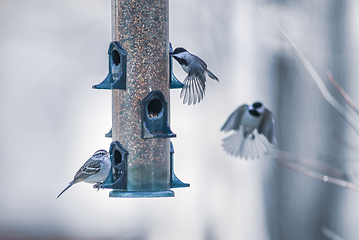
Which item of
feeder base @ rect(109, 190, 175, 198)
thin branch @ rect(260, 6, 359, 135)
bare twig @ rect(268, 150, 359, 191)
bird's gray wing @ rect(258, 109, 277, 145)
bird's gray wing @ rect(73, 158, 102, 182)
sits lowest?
feeder base @ rect(109, 190, 175, 198)

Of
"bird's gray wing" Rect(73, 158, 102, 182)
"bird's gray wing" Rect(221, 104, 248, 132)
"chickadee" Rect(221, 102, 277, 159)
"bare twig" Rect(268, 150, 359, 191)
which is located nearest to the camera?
"bare twig" Rect(268, 150, 359, 191)

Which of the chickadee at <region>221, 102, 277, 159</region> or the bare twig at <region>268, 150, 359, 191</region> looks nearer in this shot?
the bare twig at <region>268, 150, 359, 191</region>

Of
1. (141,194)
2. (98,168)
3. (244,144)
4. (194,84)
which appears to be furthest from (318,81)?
(98,168)

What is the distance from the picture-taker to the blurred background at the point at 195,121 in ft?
42.8

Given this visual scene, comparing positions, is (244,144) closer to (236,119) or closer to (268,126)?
(236,119)

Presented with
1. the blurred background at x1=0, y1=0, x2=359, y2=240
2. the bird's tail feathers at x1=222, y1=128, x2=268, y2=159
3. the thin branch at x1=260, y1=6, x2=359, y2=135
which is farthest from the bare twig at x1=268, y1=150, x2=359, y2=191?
the blurred background at x1=0, y1=0, x2=359, y2=240

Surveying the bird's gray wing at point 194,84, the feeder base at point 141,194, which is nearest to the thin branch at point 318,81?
the bird's gray wing at point 194,84

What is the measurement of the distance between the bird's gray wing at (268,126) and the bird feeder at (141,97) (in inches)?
38.7

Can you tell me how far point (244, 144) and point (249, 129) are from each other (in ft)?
0.73

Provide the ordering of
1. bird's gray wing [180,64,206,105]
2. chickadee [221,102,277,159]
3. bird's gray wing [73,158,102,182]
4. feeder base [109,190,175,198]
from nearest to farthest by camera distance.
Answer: feeder base [109,190,175,198], bird's gray wing [180,64,206,105], bird's gray wing [73,158,102,182], chickadee [221,102,277,159]

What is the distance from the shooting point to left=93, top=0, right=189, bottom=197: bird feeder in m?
5.68

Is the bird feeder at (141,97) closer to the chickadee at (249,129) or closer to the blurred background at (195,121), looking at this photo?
the chickadee at (249,129)

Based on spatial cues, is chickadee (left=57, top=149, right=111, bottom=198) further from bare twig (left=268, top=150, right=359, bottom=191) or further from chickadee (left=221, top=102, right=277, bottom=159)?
bare twig (left=268, top=150, right=359, bottom=191)

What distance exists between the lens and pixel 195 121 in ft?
47.2
